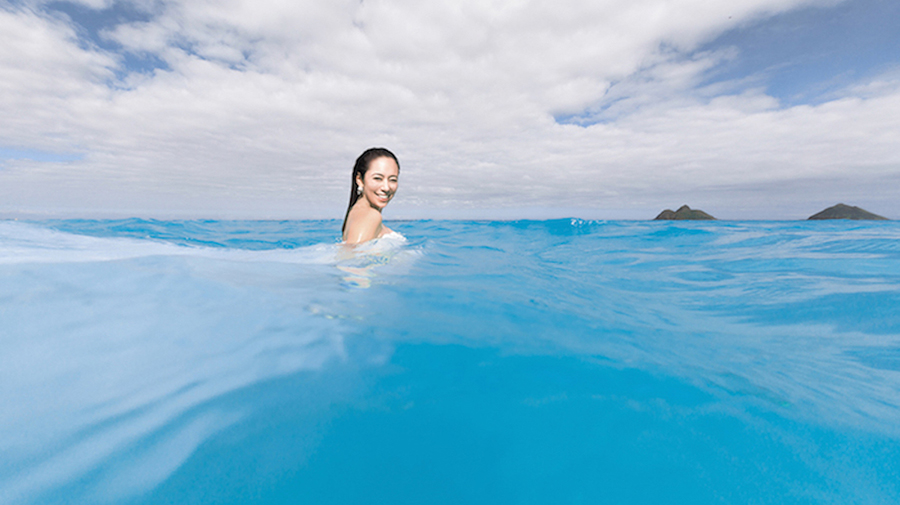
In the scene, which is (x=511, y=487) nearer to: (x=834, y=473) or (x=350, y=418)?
(x=350, y=418)

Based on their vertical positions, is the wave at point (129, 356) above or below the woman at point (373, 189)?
below

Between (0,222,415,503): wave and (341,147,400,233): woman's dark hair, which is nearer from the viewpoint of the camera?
(0,222,415,503): wave

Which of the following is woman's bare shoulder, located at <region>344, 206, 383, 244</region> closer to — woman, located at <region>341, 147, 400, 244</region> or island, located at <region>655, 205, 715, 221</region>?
woman, located at <region>341, 147, 400, 244</region>

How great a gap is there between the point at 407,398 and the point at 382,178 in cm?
446

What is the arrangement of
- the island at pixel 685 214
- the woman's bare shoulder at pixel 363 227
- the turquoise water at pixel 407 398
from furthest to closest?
the island at pixel 685 214 < the woman's bare shoulder at pixel 363 227 < the turquoise water at pixel 407 398

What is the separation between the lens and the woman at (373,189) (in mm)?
5332

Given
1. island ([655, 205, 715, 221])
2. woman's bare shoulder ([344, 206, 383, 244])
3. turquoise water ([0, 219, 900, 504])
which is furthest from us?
island ([655, 205, 715, 221])

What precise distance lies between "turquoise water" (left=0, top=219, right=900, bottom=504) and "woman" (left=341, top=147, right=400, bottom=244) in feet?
8.60

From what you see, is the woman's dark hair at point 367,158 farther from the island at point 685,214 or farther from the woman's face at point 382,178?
the island at point 685,214

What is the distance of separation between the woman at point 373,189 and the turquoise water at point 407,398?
262cm

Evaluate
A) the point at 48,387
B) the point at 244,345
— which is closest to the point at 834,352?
the point at 244,345

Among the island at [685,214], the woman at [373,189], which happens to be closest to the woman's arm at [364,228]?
the woman at [373,189]

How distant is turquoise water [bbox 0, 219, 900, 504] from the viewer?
99 cm

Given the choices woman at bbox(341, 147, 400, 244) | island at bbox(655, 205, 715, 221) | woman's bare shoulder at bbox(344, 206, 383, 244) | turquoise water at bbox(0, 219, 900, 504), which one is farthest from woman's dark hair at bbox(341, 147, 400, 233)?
island at bbox(655, 205, 715, 221)
